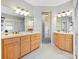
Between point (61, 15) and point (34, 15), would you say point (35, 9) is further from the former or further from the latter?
point (61, 15)

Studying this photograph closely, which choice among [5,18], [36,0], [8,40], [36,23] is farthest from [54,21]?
[8,40]

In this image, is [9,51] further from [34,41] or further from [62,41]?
[62,41]

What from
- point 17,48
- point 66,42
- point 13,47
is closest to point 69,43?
point 66,42

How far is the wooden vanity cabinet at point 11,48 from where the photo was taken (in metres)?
4.15

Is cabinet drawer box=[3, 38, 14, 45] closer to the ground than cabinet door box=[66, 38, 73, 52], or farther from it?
farther from it

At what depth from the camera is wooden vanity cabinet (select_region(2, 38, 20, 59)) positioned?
4148 millimetres

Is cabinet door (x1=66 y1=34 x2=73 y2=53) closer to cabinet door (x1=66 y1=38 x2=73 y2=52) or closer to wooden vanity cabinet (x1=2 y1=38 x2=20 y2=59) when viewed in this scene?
cabinet door (x1=66 y1=38 x2=73 y2=52)

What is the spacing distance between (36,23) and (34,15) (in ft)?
2.04

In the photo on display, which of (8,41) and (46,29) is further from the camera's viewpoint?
(46,29)

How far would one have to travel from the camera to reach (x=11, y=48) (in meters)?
4.63

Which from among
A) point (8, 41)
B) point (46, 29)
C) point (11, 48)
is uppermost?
point (46, 29)

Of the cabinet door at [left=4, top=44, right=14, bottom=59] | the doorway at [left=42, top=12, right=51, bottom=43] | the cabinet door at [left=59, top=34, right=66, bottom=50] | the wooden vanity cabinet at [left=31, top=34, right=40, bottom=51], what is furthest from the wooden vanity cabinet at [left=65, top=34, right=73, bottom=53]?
the doorway at [left=42, top=12, right=51, bottom=43]

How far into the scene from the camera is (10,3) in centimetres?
667

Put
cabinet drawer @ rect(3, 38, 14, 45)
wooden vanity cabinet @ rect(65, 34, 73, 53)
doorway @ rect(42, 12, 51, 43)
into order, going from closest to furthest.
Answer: cabinet drawer @ rect(3, 38, 14, 45) < wooden vanity cabinet @ rect(65, 34, 73, 53) < doorway @ rect(42, 12, 51, 43)
